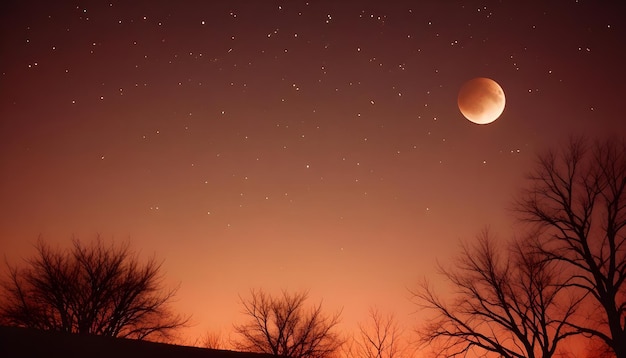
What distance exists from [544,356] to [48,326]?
26.7 m

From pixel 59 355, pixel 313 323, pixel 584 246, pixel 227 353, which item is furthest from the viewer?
pixel 313 323

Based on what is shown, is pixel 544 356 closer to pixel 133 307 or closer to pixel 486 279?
pixel 486 279

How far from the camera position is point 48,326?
26750 millimetres

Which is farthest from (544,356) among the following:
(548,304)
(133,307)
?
(133,307)

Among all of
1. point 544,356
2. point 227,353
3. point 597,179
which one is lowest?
point 227,353

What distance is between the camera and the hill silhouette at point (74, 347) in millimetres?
7559

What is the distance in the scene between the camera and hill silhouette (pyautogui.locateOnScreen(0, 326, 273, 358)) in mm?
7559

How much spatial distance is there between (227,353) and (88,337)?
11.8 feet

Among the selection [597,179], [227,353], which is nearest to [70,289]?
[227,353]

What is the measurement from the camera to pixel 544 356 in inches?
672

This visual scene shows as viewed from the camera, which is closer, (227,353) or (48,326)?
(227,353)

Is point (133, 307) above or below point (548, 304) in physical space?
above

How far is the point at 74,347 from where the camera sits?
8.24 m

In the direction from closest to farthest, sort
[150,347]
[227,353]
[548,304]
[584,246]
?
[150,347] → [227,353] → [584,246] → [548,304]
